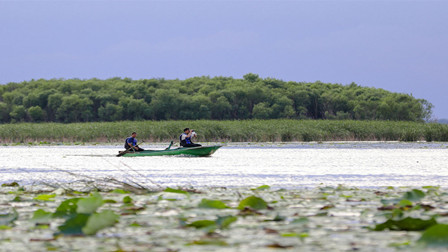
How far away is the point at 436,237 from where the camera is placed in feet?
15.0

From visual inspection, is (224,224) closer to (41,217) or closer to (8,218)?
(41,217)

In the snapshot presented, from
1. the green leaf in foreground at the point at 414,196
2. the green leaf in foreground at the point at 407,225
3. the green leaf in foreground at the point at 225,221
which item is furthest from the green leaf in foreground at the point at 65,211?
the green leaf in foreground at the point at 414,196

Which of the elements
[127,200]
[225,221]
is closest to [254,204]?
[225,221]

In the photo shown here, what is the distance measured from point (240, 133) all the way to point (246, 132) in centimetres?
58

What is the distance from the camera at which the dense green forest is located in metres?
Result: 86.6

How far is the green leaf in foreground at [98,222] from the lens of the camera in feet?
18.6

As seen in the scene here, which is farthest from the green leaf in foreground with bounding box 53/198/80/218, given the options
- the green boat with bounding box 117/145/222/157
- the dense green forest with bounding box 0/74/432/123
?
the dense green forest with bounding box 0/74/432/123

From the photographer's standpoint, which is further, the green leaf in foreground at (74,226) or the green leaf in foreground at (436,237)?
the green leaf in foreground at (74,226)

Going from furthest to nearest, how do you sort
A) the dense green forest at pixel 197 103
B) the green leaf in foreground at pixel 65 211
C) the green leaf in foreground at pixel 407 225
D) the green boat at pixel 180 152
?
1. the dense green forest at pixel 197 103
2. the green boat at pixel 180 152
3. the green leaf in foreground at pixel 65 211
4. the green leaf in foreground at pixel 407 225

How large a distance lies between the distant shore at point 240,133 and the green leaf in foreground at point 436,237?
3721cm

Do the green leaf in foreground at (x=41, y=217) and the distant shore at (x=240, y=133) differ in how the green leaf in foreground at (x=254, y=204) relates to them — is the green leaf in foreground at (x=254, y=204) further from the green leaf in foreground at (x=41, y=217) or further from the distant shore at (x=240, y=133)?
the distant shore at (x=240, y=133)

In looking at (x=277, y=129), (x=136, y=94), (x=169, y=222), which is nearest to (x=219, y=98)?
(x=136, y=94)

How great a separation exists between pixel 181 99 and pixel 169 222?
8170cm

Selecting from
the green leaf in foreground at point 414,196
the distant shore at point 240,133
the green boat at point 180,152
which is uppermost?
the distant shore at point 240,133
